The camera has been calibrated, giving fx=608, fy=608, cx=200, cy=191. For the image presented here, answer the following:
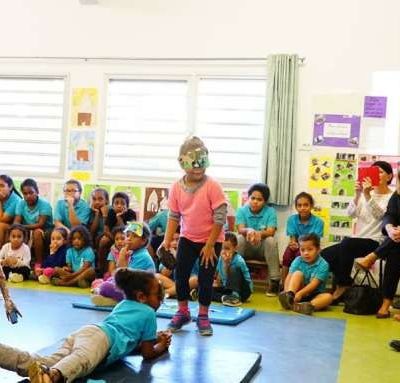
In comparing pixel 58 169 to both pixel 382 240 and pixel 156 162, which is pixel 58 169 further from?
pixel 382 240

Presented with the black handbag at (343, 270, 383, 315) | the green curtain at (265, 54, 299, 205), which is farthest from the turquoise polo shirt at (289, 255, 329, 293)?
the green curtain at (265, 54, 299, 205)

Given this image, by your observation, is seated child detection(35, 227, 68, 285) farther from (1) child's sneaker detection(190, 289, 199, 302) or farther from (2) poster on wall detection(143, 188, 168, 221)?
(1) child's sneaker detection(190, 289, 199, 302)

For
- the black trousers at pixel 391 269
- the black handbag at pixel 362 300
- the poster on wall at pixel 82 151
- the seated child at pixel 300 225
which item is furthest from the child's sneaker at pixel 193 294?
the poster on wall at pixel 82 151

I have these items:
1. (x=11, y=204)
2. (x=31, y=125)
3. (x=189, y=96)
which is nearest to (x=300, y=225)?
(x=189, y=96)

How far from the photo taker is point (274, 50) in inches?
259

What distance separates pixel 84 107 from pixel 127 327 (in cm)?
453

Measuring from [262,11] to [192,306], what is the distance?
343cm

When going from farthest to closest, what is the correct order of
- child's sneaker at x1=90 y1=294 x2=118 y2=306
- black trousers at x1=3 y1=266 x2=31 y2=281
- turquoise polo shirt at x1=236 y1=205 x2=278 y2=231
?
turquoise polo shirt at x1=236 y1=205 x2=278 y2=231 < black trousers at x1=3 y1=266 x2=31 y2=281 < child's sneaker at x1=90 y1=294 x2=118 y2=306

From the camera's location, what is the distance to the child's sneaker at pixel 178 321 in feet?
13.3

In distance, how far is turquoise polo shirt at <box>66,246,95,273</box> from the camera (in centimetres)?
603

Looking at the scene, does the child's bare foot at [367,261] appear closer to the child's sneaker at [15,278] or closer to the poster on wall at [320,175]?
the poster on wall at [320,175]

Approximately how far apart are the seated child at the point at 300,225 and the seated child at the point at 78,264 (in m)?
1.93

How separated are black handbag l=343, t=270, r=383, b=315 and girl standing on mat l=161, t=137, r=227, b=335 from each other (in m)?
1.68

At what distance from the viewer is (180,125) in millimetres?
6961
